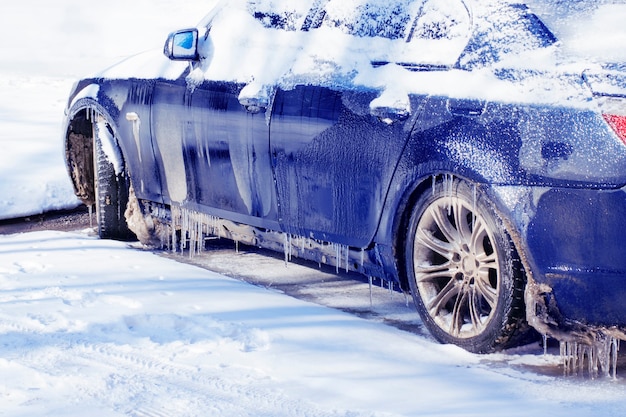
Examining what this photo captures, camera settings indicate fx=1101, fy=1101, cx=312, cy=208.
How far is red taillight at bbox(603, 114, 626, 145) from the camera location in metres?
4.24

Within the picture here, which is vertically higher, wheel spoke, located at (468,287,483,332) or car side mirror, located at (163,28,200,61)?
car side mirror, located at (163,28,200,61)

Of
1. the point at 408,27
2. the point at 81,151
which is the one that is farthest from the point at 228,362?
the point at 81,151

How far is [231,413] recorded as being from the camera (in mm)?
4062

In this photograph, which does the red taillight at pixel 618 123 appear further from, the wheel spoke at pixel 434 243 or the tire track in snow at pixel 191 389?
the tire track in snow at pixel 191 389

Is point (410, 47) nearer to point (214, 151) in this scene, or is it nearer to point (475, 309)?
point (475, 309)

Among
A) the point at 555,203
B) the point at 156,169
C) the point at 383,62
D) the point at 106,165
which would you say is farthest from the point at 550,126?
Answer: the point at 106,165

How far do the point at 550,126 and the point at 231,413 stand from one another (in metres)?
1.70

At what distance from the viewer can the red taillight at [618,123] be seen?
424 centimetres

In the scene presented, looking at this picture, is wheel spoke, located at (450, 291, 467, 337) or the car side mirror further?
the car side mirror

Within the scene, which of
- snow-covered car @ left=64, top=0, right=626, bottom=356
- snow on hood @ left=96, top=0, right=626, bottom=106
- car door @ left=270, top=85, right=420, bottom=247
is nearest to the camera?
snow-covered car @ left=64, top=0, right=626, bottom=356

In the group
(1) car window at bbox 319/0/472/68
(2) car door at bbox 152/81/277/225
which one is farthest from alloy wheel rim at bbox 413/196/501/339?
(2) car door at bbox 152/81/277/225

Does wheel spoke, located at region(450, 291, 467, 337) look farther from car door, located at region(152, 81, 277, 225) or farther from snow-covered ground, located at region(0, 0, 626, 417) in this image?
car door, located at region(152, 81, 277, 225)

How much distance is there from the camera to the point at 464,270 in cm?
491

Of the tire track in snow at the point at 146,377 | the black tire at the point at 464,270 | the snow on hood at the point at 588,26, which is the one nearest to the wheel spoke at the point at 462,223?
the black tire at the point at 464,270
